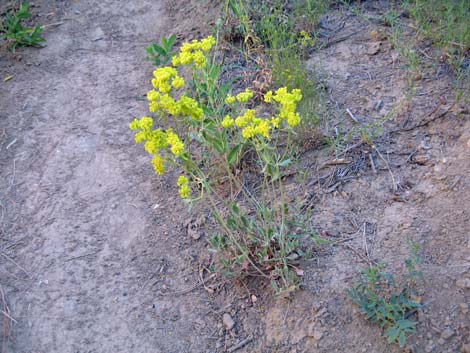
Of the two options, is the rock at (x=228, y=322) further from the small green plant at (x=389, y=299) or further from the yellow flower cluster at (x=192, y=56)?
the yellow flower cluster at (x=192, y=56)

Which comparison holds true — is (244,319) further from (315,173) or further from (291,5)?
(291,5)

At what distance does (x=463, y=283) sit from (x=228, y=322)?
40.4 inches

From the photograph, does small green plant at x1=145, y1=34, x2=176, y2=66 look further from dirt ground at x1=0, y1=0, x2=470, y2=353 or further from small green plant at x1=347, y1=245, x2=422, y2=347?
small green plant at x1=347, y1=245, x2=422, y2=347

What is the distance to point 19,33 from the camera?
4605 millimetres

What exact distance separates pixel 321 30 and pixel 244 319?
223cm

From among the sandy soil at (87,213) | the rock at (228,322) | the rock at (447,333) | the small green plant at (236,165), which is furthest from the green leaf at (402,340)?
the sandy soil at (87,213)

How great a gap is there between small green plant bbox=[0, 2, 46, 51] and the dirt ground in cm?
58

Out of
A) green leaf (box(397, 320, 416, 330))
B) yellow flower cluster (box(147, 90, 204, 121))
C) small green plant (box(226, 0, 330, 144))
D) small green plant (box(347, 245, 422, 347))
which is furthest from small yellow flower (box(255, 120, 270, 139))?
small green plant (box(226, 0, 330, 144))

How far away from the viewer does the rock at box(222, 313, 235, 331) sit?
267 centimetres

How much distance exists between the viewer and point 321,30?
4.06 meters

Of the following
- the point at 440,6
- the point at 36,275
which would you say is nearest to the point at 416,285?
the point at 36,275

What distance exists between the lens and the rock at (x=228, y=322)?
2.67 m

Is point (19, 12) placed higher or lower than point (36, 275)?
higher

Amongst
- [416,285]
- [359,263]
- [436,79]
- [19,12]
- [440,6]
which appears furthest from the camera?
[19,12]
